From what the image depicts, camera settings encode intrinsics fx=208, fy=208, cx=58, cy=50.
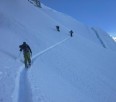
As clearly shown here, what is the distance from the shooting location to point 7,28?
78.9 ft

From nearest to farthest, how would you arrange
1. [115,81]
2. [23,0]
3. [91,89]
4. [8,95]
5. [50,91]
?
[8,95] < [50,91] < [91,89] < [115,81] < [23,0]

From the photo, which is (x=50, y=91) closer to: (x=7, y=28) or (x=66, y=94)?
(x=66, y=94)

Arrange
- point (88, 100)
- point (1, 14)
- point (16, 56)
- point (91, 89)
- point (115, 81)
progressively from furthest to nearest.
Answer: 1. point (1, 14)
2. point (115, 81)
3. point (16, 56)
4. point (91, 89)
5. point (88, 100)

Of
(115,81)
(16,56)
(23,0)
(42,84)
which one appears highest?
(23,0)

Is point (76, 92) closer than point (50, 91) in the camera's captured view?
No

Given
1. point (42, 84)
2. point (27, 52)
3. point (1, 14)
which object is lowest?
point (42, 84)

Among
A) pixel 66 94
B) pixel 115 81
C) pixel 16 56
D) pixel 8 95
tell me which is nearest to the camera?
pixel 8 95

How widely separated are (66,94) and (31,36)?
15651 millimetres

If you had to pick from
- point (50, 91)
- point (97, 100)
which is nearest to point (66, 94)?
point (50, 91)

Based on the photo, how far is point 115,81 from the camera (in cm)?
1748

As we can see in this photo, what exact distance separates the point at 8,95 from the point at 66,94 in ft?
10.3

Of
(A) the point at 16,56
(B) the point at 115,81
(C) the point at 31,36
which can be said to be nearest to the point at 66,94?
(A) the point at 16,56

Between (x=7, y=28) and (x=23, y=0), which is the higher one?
(x=23, y=0)

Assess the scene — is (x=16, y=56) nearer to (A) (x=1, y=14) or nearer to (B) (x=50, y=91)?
(B) (x=50, y=91)
